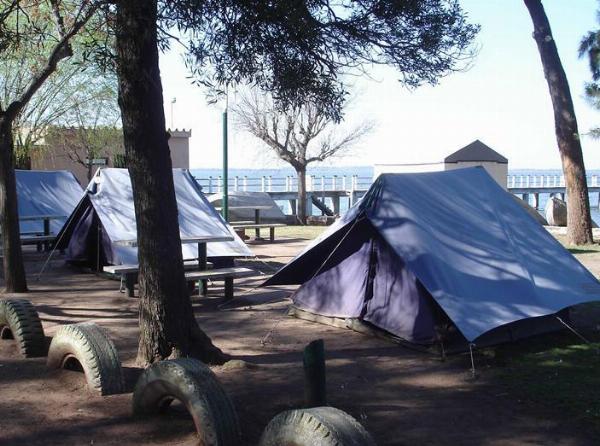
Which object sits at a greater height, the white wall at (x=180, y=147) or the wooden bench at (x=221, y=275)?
the white wall at (x=180, y=147)

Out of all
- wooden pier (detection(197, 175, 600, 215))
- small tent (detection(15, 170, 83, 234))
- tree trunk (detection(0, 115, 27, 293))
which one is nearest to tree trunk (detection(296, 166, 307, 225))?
wooden pier (detection(197, 175, 600, 215))

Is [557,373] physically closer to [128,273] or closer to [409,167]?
[128,273]

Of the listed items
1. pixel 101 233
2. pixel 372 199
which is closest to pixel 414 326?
pixel 372 199

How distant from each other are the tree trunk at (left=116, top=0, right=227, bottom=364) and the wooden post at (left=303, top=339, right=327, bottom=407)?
164cm

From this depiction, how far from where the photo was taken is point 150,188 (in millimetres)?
6000

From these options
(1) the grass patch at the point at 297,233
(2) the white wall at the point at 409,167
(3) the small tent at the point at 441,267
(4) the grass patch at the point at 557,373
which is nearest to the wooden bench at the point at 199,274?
(3) the small tent at the point at 441,267

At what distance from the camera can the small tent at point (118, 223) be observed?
11.1 meters

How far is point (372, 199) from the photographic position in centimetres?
768

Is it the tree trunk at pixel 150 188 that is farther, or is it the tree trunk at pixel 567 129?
the tree trunk at pixel 567 129

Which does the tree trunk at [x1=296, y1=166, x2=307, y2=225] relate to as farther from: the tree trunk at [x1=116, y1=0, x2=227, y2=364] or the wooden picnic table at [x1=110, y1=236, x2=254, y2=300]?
the tree trunk at [x1=116, y1=0, x2=227, y2=364]

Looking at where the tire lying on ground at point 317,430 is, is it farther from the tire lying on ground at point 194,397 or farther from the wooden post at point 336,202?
the wooden post at point 336,202

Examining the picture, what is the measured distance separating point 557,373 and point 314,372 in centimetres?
248

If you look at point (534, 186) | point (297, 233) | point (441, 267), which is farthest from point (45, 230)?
point (534, 186)

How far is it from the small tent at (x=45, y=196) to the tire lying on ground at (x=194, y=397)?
11.1 metres
